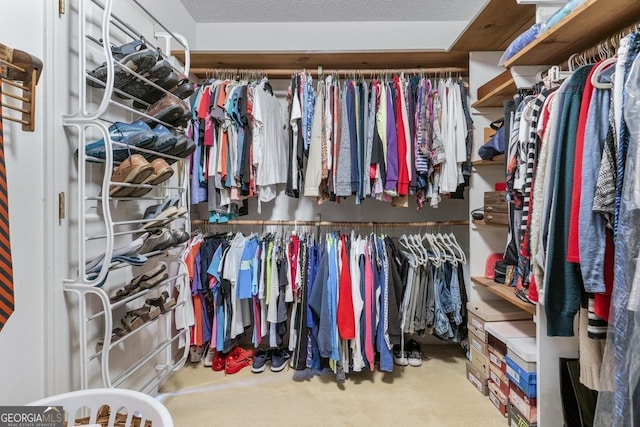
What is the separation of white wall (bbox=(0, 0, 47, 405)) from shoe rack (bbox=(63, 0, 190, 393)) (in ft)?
0.33

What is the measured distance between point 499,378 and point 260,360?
145 cm

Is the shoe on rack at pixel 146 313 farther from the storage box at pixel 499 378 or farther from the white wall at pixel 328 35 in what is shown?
the white wall at pixel 328 35

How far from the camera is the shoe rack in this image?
112 cm

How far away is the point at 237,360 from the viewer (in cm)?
213

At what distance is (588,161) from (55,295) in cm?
185

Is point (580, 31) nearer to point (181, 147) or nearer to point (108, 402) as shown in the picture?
point (181, 147)

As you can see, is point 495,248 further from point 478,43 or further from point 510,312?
point 478,43

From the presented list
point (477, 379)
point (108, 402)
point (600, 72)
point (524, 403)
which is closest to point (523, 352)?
point (524, 403)

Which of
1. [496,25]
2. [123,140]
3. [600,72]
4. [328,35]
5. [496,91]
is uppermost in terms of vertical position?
[328,35]

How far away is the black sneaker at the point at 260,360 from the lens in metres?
2.08

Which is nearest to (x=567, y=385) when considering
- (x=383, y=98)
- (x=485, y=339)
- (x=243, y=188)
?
(x=485, y=339)

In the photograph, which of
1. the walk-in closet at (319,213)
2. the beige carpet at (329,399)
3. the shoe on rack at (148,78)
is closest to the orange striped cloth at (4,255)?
the walk-in closet at (319,213)

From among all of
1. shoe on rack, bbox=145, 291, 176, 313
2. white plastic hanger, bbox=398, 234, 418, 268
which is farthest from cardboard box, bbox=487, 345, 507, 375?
shoe on rack, bbox=145, 291, 176, 313

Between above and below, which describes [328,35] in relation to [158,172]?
above
